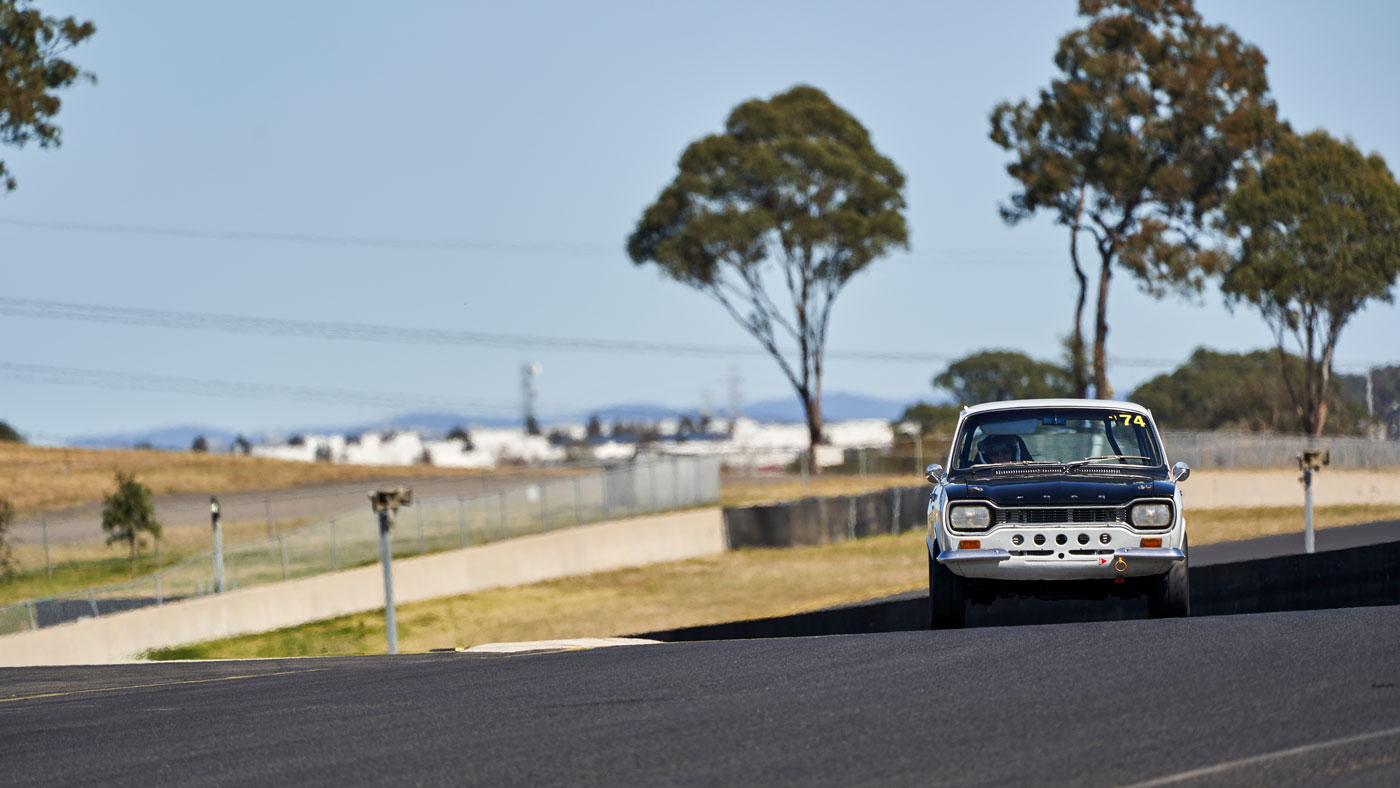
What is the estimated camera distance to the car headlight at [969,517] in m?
13.2

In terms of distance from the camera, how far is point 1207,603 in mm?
19250

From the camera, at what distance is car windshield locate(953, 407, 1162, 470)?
1435cm

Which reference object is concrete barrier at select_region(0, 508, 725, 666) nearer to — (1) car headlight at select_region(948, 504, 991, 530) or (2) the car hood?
(1) car headlight at select_region(948, 504, 991, 530)

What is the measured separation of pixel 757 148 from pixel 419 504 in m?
32.6

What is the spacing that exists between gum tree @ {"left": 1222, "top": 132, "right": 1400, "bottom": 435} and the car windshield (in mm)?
54234

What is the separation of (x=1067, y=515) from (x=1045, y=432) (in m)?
2.08

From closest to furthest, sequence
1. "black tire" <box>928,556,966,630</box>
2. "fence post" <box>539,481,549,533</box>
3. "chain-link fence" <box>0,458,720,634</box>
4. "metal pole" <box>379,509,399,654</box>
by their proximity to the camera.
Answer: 1. "black tire" <box>928,556,966,630</box>
2. "metal pole" <box>379,509,399,654</box>
3. "chain-link fence" <box>0,458,720,634</box>
4. "fence post" <box>539,481,549,533</box>

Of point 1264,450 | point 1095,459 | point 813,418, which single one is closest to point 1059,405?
point 1095,459

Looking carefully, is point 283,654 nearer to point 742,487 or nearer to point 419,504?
point 419,504

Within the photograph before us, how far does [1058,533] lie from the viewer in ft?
42.8

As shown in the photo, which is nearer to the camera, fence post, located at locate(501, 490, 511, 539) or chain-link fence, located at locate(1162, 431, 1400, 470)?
fence post, located at locate(501, 490, 511, 539)

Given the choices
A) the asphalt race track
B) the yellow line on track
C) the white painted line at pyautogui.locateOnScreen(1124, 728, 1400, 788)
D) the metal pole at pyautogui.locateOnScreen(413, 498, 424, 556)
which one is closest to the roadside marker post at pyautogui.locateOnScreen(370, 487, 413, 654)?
the metal pole at pyautogui.locateOnScreen(413, 498, 424, 556)

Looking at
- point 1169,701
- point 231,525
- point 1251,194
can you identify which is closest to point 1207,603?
point 1169,701

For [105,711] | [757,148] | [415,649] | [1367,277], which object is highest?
[757,148]
